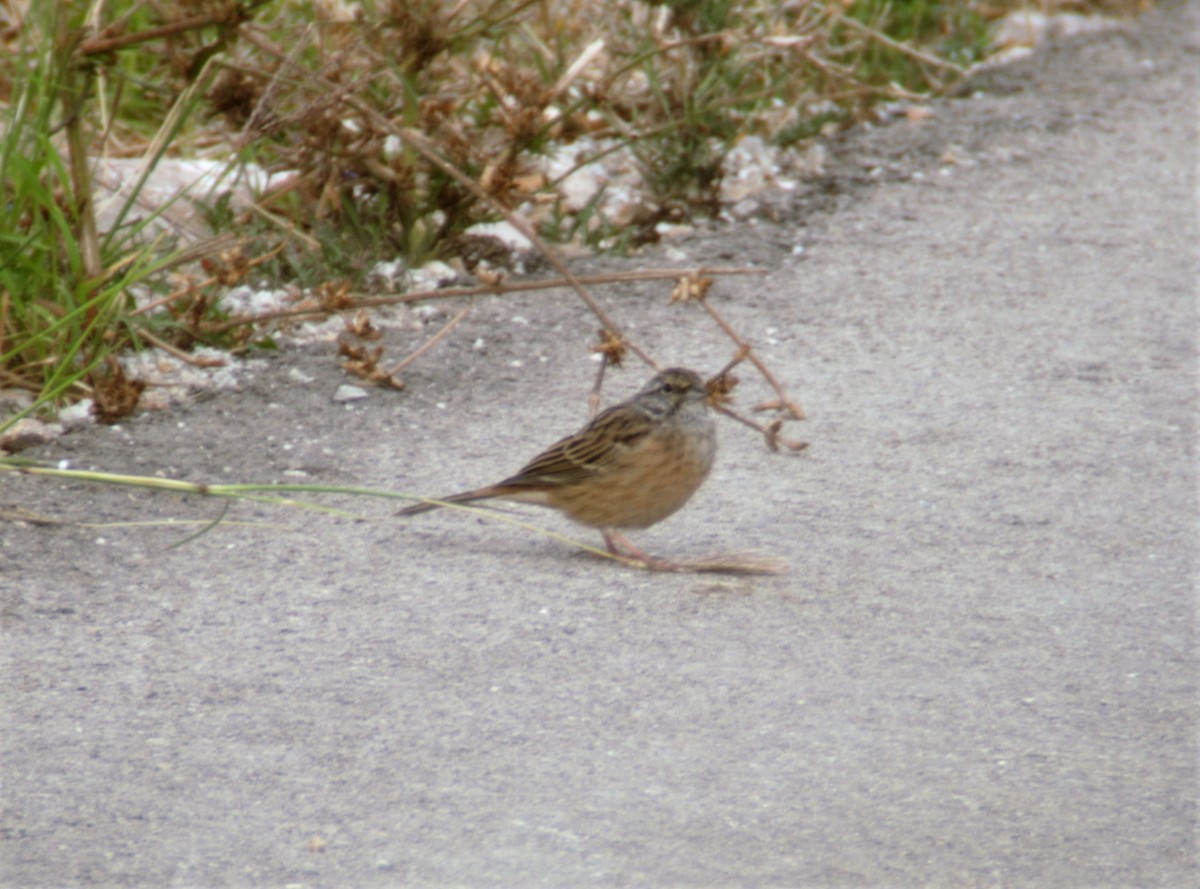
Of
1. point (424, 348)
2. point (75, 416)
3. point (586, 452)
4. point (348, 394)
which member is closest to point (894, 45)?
point (424, 348)

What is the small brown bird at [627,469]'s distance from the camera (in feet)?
14.6

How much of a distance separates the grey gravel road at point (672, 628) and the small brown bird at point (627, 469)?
5.7 inches

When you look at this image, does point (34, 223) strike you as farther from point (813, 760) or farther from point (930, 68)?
point (930, 68)

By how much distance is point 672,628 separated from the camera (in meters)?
3.97

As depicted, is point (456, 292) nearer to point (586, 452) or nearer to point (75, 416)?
point (586, 452)

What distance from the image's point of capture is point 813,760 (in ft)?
11.0

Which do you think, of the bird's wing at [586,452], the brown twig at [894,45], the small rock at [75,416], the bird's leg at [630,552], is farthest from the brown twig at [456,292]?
the brown twig at [894,45]

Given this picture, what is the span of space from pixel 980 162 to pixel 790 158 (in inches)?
40.0

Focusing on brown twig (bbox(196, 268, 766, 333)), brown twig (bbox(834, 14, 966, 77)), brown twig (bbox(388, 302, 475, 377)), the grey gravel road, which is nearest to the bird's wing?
Result: the grey gravel road

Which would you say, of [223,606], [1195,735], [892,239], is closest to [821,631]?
[1195,735]

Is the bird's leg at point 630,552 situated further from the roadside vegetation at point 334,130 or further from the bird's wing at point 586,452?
the roadside vegetation at point 334,130

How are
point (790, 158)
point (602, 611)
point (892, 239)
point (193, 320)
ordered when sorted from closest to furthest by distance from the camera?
point (602, 611) → point (193, 320) → point (892, 239) → point (790, 158)

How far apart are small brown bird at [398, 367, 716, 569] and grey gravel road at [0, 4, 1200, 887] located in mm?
145

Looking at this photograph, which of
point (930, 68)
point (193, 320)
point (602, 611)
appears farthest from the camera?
point (930, 68)
